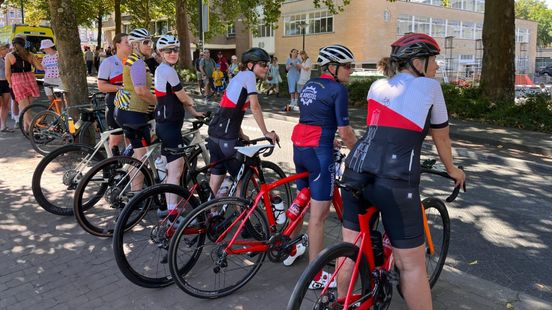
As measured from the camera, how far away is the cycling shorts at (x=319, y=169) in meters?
3.72

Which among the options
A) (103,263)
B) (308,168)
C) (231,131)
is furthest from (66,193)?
(308,168)

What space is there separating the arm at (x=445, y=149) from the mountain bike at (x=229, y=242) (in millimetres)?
1129

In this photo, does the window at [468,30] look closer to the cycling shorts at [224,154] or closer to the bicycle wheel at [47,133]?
the bicycle wheel at [47,133]

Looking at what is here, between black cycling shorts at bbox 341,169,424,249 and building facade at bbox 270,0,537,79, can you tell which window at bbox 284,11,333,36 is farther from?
black cycling shorts at bbox 341,169,424,249

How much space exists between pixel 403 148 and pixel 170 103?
9.03 feet

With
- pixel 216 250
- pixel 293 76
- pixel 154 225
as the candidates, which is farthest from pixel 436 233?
pixel 293 76

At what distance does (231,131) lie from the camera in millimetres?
4465

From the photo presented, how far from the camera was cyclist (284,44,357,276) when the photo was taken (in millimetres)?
3514

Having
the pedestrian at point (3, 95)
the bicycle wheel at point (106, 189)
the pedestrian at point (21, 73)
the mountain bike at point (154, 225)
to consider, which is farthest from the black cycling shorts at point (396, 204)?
the pedestrian at point (3, 95)

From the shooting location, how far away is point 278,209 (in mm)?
4031

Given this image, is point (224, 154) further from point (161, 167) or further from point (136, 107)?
point (136, 107)

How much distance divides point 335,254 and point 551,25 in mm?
128639

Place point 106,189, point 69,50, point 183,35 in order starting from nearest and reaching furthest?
point 106,189, point 69,50, point 183,35

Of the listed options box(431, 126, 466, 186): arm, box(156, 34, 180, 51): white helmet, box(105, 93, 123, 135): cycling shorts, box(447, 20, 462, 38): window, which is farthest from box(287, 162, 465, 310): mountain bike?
box(447, 20, 462, 38): window
